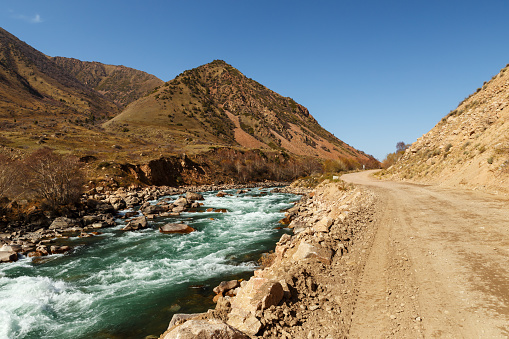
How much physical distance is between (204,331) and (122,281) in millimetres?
10199

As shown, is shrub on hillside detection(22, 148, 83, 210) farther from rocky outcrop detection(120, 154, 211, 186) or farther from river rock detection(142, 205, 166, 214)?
rocky outcrop detection(120, 154, 211, 186)

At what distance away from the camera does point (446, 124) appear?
1325 inches

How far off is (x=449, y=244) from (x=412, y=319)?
4.83 metres

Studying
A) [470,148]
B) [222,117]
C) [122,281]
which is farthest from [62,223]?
[222,117]

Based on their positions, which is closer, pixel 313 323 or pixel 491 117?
pixel 313 323

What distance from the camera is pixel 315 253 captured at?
827 cm

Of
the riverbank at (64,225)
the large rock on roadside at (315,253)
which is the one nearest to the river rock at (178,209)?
the riverbank at (64,225)

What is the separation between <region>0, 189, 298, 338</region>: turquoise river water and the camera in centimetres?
870

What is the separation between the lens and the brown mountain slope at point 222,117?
105 m

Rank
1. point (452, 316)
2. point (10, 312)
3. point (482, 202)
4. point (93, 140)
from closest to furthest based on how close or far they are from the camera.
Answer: point (452, 316)
point (10, 312)
point (482, 202)
point (93, 140)

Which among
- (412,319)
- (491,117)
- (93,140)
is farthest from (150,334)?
(93,140)

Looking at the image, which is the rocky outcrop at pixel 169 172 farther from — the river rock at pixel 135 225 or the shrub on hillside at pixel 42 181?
the river rock at pixel 135 225

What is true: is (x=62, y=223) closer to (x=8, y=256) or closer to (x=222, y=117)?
(x=8, y=256)

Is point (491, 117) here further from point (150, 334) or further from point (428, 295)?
point (150, 334)
